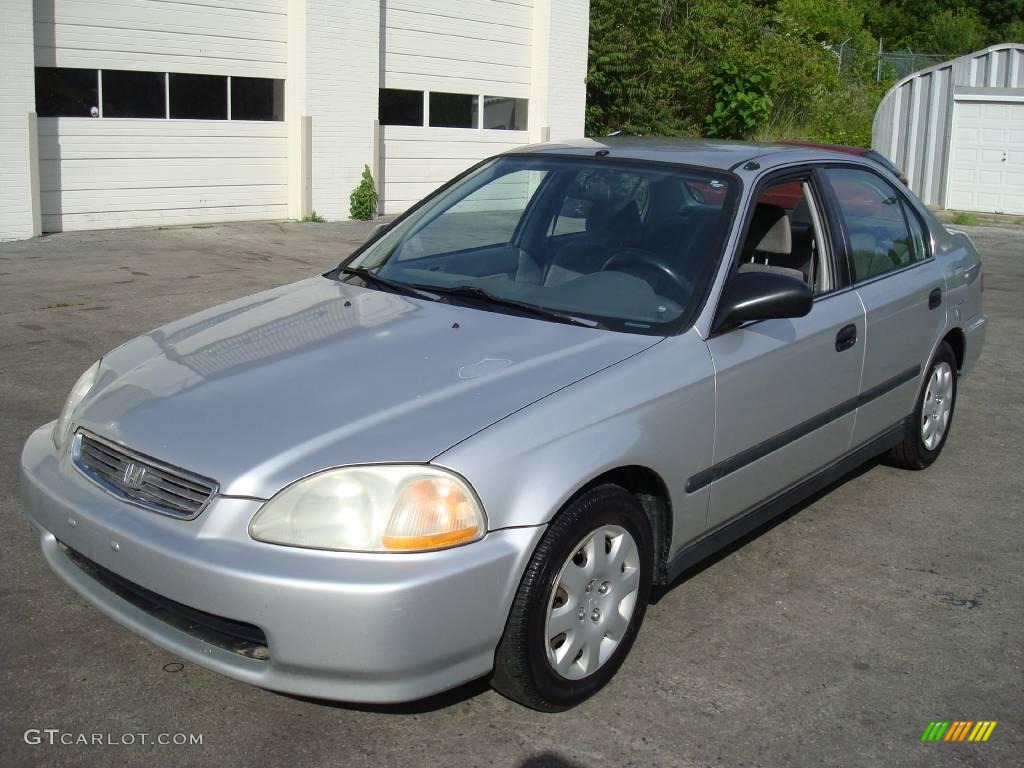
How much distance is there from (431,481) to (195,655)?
0.80 m

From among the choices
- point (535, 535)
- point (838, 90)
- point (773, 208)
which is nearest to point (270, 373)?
point (535, 535)

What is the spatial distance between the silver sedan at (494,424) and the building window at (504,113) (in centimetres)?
1380

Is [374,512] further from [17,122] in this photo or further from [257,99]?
[257,99]

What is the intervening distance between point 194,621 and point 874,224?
11.7 feet

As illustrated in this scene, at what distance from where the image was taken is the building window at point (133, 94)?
44.8 ft

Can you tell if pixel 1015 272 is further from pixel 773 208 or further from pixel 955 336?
pixel 773 208

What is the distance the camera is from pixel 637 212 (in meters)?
4.33

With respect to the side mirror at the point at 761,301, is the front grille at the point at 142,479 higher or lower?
lower

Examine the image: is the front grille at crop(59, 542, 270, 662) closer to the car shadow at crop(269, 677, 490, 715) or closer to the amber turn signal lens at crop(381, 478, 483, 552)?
the car shadow at crop(269, 677, 490, 715)

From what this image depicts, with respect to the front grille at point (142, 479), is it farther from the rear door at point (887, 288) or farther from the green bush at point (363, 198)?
the green bush at point (363, 198)

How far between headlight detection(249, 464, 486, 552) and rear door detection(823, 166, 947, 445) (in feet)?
8.07

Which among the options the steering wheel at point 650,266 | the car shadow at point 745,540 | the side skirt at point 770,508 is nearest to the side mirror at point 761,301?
the steering wheel at point 650,266

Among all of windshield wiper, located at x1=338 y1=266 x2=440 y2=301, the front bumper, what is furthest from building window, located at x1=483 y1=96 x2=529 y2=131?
the front bumper

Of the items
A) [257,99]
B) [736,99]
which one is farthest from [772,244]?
[736,99]
